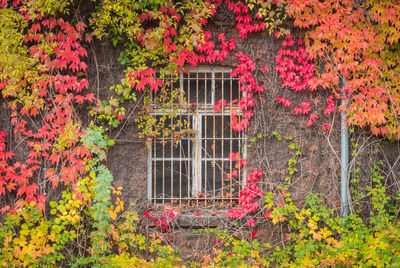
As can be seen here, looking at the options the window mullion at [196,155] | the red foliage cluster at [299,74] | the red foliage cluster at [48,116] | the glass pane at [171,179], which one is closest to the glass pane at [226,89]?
the window mullion at [196,155]

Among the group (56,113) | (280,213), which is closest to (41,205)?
(56,113)

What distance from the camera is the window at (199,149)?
4.73 metres

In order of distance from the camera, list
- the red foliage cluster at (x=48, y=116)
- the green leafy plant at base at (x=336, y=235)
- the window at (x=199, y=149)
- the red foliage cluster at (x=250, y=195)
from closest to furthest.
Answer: the green leafy plant at base at (x=336, y=235)
the red foliage cluster at (x=48, y=116)
the red foliage cluster at (x=250, y=195)
the window at (x=199, y=149)

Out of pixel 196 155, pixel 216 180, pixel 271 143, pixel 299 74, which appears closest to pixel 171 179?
pixel 196 155

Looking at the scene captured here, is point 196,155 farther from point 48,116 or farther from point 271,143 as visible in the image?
point 48,116

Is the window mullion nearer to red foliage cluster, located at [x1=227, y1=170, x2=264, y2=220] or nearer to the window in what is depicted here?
the window

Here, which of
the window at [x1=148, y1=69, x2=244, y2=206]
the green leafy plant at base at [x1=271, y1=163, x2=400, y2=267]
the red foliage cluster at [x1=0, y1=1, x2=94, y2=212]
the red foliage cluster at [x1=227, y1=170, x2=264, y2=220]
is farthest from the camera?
the window at [x1=148, y1=69, x2=244, y2=206]

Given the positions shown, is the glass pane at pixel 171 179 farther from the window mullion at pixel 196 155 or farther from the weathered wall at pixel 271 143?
the weathered wall at pixel 271 143

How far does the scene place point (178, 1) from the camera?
4656 millimetres

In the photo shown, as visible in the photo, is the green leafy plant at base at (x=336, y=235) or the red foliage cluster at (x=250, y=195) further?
the red foliage cluster at (x=250, y=195)

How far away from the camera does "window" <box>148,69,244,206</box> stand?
15.5 ft

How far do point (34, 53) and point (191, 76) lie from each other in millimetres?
1979

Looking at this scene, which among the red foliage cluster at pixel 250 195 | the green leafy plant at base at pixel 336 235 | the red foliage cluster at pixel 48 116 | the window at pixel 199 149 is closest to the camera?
the green leafy plant at base at pixel 336 235

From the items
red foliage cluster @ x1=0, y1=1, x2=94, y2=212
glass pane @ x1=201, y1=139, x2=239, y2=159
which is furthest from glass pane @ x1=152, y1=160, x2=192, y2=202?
red foliage cluster @ x1=0, y1=1, x2=94, y2=212
